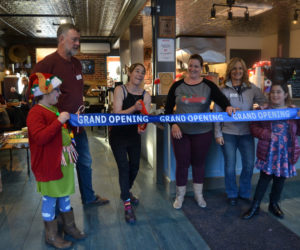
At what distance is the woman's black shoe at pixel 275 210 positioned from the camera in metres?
2.59

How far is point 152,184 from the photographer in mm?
3496

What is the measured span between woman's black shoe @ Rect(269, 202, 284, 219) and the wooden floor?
0.25 ft

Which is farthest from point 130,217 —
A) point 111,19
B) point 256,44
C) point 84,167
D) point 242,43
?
point 256,44

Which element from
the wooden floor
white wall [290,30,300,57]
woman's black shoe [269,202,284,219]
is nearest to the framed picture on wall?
white wall [290,30,300,57]

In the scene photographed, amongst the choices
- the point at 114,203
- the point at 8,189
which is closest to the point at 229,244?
the point at 114,203

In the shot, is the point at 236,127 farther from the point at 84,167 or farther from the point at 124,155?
the point at 84,167

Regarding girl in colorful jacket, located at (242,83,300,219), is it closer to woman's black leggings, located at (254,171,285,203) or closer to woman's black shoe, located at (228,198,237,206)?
woman's black leggings, located at (254,171,285,203)

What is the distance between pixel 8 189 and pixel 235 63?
118 inches

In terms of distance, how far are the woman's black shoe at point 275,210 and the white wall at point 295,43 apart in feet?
24.9

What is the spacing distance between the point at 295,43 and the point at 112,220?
8.75 metres

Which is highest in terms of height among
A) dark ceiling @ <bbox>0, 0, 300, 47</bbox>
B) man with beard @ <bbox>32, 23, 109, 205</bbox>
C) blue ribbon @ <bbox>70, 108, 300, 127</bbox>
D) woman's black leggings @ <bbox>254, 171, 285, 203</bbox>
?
dark ceiling @ <bbox>0, 0, 300, 47</bbox>

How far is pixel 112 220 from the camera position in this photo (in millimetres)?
2584

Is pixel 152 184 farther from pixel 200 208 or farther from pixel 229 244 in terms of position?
pixel 229 244

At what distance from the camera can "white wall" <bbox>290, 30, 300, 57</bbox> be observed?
8767mm
